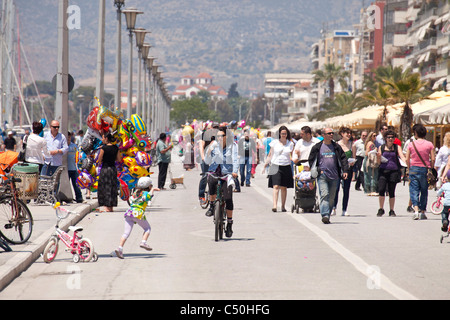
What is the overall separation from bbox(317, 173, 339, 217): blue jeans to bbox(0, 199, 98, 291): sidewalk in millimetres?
4469

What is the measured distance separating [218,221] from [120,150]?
6.90 m

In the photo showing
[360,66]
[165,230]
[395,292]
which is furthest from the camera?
[360,66]

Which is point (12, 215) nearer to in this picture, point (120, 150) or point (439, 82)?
point (120, 150)

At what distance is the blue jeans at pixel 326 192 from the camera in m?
16.6

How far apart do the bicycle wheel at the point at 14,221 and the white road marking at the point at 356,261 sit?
4.27 meters

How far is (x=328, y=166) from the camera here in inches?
662

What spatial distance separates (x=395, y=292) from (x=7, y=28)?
72.1 meters

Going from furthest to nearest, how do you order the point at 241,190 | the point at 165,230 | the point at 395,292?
the point at 241,190
the point at 165,230
the point at 395,292

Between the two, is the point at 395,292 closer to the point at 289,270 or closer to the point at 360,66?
the point at 289,270

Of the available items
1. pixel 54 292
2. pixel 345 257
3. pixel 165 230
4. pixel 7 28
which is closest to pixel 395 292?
pixel 345 257

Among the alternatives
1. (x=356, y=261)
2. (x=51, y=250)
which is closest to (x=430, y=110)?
(x=356, y=261)

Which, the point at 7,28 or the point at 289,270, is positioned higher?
the point at 7,28

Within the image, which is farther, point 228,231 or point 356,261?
point 228,231
